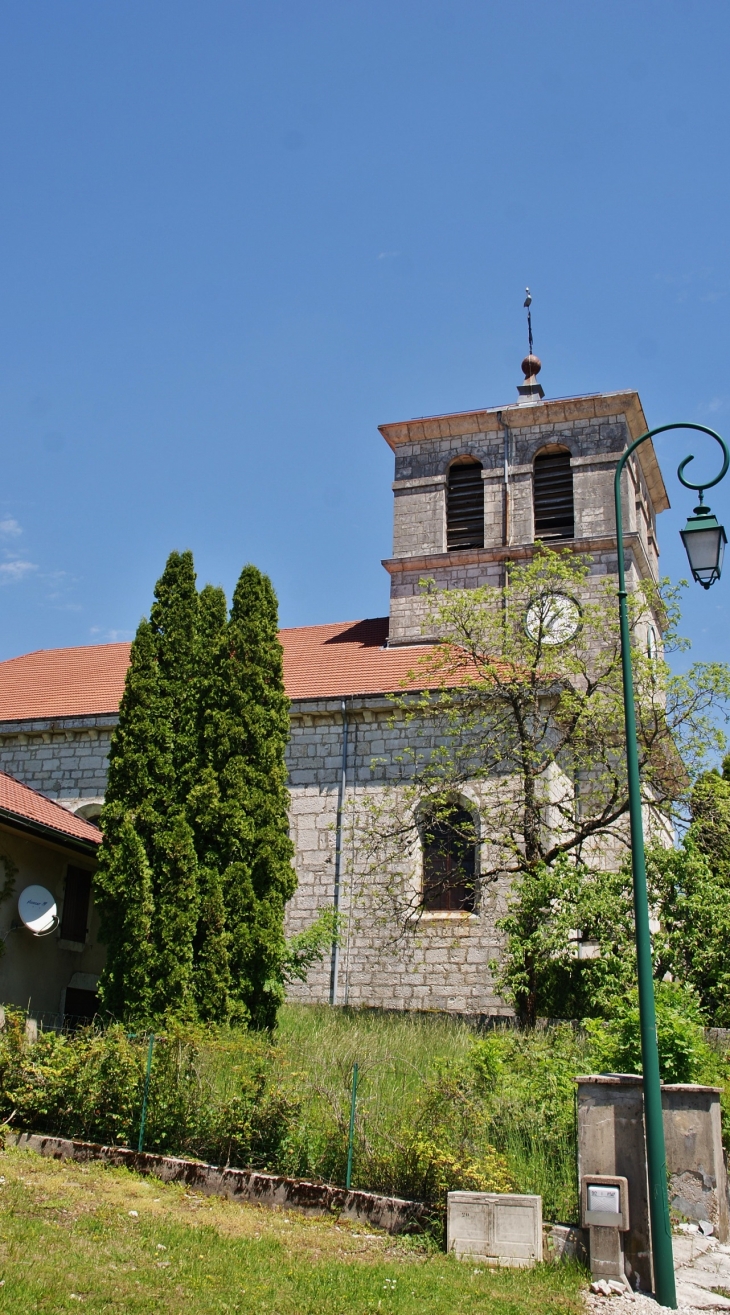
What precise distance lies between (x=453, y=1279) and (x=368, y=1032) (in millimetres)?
7120

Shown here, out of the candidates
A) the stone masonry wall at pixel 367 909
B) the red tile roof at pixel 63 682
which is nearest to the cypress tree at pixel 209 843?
the stone masonry wall at pixel 367 909

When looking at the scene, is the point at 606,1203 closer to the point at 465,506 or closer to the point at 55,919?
the point at 55,919

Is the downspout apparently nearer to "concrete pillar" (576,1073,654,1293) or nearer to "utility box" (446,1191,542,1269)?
"concrete pillar" (576,1073,654,1293)

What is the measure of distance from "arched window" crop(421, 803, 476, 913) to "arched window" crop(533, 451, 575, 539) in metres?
8.40

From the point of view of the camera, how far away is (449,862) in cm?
1941

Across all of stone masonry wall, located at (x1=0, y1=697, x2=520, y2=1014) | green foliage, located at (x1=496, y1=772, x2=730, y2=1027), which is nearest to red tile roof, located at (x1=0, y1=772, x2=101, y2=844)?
stone masonry wall, located at (x1=0, y1=697, x2=520, y2=1014)

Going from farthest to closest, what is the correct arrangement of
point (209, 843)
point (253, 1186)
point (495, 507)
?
point (495, 507) → point (209, 843) → point (253, 1186)

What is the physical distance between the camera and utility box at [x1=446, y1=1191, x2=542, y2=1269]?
8234 millimetres

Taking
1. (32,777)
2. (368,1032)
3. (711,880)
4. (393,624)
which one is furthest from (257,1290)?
(393,624)

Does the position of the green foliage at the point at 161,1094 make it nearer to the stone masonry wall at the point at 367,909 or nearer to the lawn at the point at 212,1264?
the lawn at the point at 212,1264

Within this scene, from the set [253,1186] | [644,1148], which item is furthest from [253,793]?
[644,1148]

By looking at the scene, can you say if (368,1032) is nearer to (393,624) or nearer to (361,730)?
(361,730)

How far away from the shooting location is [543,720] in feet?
62.3

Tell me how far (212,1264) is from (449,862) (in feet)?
39.7
